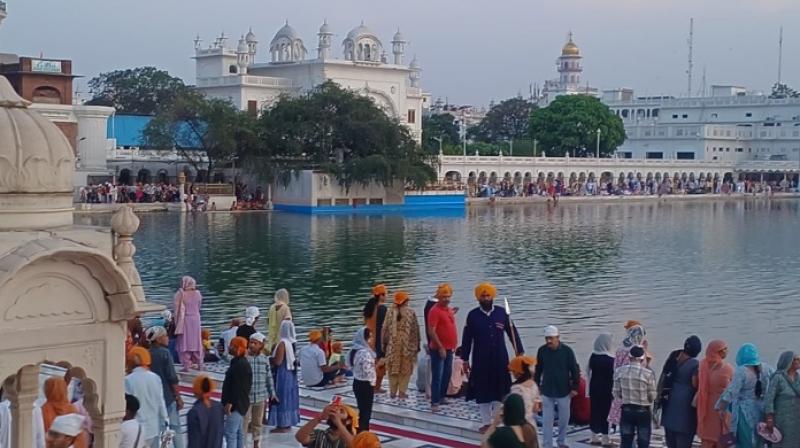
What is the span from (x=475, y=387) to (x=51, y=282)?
443 centimetres

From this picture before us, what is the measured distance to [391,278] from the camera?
70.9ft

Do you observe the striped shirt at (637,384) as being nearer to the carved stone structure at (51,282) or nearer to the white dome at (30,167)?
the carved stone structure at (51,282)

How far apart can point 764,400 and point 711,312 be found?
1163 centimetres

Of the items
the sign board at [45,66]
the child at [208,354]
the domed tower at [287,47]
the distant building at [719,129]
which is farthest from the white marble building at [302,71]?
the child at [208,354]

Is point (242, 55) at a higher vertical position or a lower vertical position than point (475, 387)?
higher

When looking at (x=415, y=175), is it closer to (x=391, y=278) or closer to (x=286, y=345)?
(x=391, y=278)

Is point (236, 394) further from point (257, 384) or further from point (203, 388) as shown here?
point (203, 388)

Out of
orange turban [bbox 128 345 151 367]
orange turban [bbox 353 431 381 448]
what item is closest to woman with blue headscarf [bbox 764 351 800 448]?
orange turban [bbox 353 431 381 448]

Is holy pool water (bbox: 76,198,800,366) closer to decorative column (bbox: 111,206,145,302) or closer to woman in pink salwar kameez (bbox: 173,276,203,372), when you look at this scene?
woman in pink salwar kameez (bbox: 173,276,203,372)

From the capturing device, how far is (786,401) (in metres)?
6.75

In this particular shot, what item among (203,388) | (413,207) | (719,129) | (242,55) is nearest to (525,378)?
(203,388)

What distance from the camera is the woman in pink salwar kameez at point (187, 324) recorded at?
10.5 m

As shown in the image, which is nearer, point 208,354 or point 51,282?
point 51,282

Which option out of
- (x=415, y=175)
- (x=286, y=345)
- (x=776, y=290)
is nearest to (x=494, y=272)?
(x=776, y=290)
